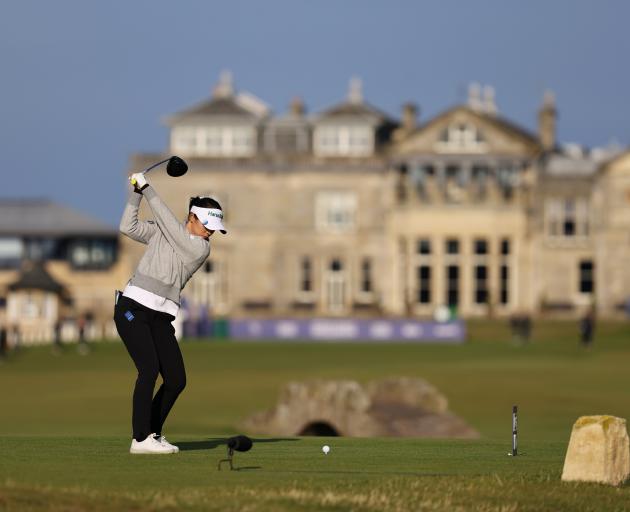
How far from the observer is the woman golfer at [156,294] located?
16969 mm

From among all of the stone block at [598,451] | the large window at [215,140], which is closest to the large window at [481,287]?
the large window at [215,140]

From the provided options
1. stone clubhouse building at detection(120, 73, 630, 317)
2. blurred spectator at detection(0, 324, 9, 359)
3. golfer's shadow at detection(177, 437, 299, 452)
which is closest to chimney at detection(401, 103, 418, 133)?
stone clubhouse building at detection(120, 73, 630, 317)

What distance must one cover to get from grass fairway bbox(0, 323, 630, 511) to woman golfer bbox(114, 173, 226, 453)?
22.6 inches

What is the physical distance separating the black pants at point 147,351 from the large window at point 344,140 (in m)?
86.2

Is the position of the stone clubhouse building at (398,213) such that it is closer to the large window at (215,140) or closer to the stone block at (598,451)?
the large window at (215,140)

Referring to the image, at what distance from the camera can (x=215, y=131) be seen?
104500 millimetres

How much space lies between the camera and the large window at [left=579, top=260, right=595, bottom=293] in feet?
330

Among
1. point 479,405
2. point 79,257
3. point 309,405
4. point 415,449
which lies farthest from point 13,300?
point 415,449

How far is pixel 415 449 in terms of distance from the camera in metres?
19.5

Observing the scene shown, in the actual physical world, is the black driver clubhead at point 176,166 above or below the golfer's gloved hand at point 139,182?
above

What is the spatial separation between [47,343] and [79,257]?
28792 mm

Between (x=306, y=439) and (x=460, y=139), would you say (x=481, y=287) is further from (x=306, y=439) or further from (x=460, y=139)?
(x=306, y=439)

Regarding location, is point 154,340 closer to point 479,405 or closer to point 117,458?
point 117,458

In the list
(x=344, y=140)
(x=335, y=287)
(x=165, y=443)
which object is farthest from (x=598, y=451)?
(x=344, y=140)
